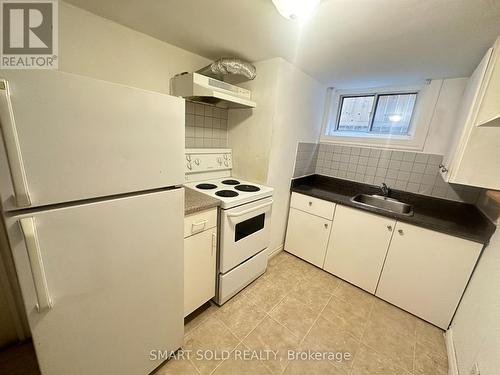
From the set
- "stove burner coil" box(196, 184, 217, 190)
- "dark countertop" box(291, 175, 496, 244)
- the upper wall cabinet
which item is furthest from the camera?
"stove burner coil" box(196, 184, 217, 190)

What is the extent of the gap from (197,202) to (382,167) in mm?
2069

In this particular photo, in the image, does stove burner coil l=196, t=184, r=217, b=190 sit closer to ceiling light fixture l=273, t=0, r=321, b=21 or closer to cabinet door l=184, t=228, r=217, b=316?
cabinet door l=184, t=228, r=217, b=316

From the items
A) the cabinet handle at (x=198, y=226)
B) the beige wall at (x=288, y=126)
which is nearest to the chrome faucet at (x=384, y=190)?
the beige wall at (x=288, y=126)

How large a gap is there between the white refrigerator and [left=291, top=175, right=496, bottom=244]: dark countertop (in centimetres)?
163

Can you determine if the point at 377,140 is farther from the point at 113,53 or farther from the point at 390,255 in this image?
the point at 113,53

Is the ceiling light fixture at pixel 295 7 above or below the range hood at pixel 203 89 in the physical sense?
above

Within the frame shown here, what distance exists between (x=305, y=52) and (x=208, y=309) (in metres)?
2.22

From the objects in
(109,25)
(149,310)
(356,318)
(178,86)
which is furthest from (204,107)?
(356,318)

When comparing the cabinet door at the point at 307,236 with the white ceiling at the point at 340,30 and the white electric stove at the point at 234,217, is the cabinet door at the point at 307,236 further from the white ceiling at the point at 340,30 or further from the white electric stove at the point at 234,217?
the white ceiling at the point at 340,30

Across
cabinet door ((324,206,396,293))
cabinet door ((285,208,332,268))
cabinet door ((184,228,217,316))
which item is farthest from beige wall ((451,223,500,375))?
cabinet door ((184,228,217,316))

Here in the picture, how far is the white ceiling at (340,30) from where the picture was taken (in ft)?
3.23

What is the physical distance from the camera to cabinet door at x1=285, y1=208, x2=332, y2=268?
2.09 m

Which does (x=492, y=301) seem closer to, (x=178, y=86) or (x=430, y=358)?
(x=430, y=358)

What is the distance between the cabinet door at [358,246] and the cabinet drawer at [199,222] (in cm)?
127
